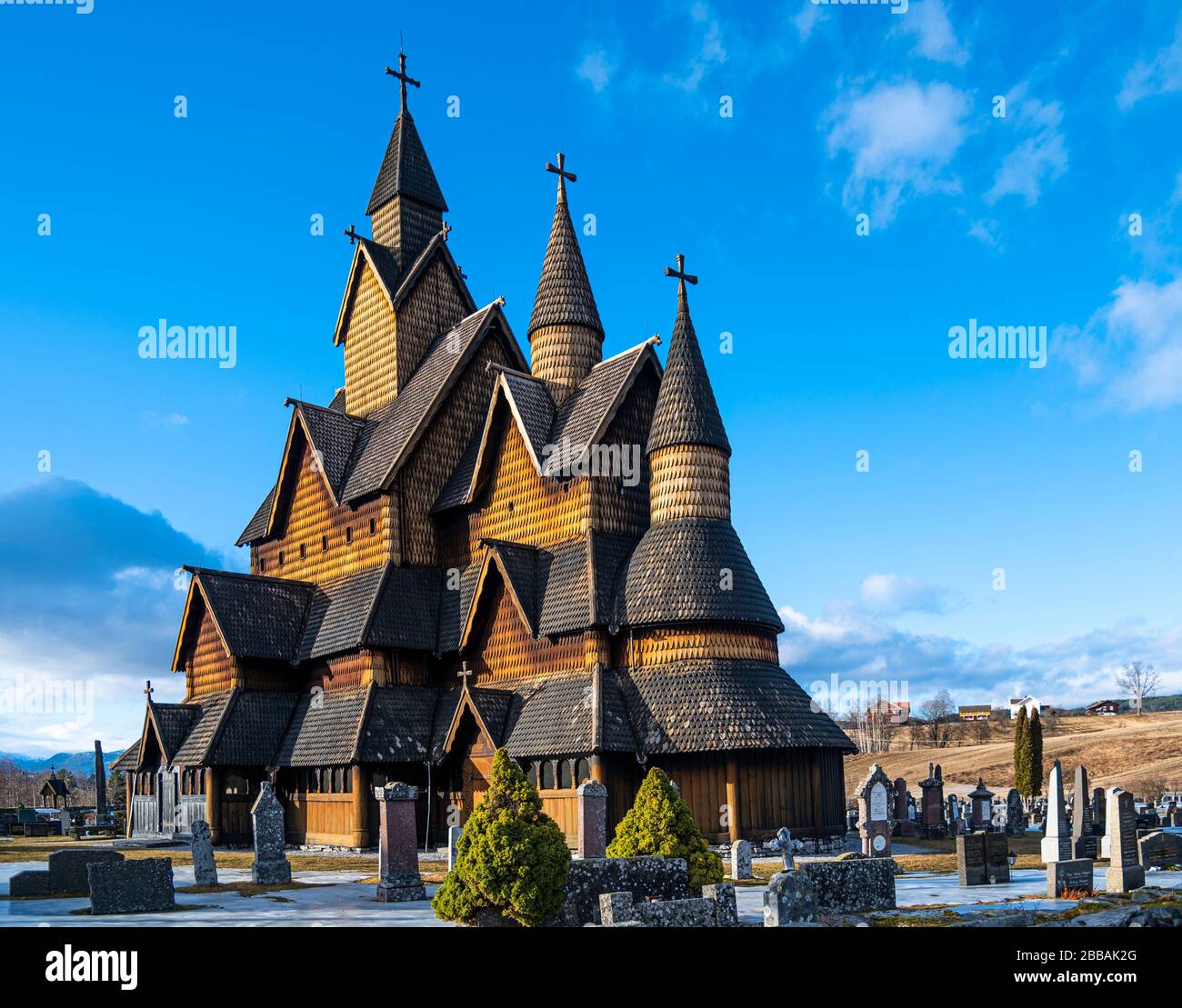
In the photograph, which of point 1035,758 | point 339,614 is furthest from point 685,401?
point 1035,758

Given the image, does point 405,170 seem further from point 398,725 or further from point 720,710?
point 720,710

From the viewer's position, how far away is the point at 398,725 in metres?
34.7

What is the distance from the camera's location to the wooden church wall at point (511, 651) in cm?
3191

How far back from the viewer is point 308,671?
3916 centimetres

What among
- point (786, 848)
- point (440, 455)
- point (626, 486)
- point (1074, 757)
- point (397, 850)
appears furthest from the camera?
point (1074, 757)

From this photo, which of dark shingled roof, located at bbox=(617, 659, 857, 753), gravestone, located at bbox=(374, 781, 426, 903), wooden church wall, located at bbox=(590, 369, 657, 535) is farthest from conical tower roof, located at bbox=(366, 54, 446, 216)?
gravestone, located at bbox=(374, 781, 426, 903)

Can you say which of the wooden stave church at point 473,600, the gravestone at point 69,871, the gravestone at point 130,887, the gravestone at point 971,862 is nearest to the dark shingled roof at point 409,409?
the wooden stave church at point 473,600

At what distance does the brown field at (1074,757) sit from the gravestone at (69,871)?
182 feet

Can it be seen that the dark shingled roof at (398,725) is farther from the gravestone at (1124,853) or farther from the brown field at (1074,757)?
the brown field at (1074,757)

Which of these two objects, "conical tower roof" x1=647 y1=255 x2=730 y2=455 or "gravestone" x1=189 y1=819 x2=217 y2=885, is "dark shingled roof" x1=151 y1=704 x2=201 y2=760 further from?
"conical tower roof" x1=647 y1=255 x2=730 y2=455

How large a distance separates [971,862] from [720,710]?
8.87m

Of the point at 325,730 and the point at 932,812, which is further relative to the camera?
the point at 325,730
